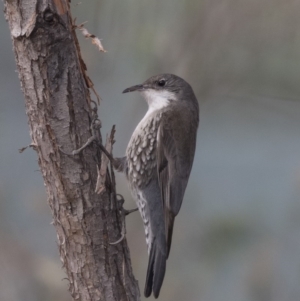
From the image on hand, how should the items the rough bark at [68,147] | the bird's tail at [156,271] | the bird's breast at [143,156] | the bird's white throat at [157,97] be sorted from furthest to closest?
the bird's white throat at [157,97] → the bird's breast at [143,156] → the bird's tail at [156,271] → the rough bark at [68,147]

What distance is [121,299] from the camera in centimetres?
338

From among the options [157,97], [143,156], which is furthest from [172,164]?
[157,97]

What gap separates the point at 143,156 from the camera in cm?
414

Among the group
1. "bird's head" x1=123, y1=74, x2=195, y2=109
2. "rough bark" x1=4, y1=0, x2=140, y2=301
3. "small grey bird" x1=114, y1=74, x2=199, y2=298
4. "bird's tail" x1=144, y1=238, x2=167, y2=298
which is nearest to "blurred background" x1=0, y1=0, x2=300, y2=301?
"bird's head" x1=123, y1=74, x2=195, y2=109

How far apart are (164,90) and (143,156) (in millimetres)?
466

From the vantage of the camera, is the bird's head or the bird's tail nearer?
the bird's tail

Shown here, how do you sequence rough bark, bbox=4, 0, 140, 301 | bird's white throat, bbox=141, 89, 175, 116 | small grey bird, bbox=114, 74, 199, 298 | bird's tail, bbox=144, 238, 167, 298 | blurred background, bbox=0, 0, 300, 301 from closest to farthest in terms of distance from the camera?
rough bark, bbox=4, 0, 140, 301 → bird's tail, bbox=144, 238, 167, 298 → small grey bird, bbox=114, 74, 199, 298 → bird's white throat, bbox=141, 89, 175, 116 → blurred background, bbox=0, 0, 300, 301

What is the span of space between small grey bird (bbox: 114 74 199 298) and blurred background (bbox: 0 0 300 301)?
3.26 ft

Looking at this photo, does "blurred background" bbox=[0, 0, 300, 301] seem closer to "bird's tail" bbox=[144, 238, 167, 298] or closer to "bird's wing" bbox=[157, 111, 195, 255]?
"bird's wing" bbox=[157, 111, 195, 255]

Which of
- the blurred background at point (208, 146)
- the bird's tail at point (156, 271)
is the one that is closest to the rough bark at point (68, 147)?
the bird's tail at point (156, 271)

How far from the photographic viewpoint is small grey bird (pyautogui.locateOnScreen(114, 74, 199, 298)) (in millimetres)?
3949

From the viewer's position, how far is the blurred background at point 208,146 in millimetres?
Answer: 5414

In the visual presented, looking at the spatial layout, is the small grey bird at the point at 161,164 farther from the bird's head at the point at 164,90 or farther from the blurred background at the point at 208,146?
the blurred background at the point at 208,146

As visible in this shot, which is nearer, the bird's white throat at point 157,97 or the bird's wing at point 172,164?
the bird's wing at point 172,164
